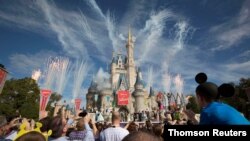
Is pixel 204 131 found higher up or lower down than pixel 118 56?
lower down

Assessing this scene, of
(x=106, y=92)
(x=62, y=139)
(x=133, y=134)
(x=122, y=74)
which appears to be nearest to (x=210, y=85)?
(x=133, y=134)

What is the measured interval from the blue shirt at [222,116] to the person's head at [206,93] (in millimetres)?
399

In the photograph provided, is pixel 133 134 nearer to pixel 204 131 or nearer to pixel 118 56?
pixel 204 131

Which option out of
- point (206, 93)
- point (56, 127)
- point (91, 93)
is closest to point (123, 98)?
point (56, 127)

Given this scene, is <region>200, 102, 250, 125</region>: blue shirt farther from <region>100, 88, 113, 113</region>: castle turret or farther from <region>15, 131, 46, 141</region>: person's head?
<region>100, 88, 113, 113</region>: castle turret

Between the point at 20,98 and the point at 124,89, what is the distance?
50.6m

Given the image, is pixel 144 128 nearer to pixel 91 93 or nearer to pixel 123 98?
pixel 123 98

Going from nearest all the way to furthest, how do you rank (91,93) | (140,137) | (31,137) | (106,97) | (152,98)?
(140,137)
(31,137)
(106,97)
(91,93)
(152,98)

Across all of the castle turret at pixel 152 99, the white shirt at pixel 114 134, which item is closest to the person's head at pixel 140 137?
the white shirt at pixel 114 134

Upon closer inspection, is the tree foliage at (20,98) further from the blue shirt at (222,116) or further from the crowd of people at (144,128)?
the blue shirt at (222,116)

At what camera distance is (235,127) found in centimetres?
210

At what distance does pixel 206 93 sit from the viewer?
12.0 ft

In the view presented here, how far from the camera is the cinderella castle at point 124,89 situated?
87438 millimetres

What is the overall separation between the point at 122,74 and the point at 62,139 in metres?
105
